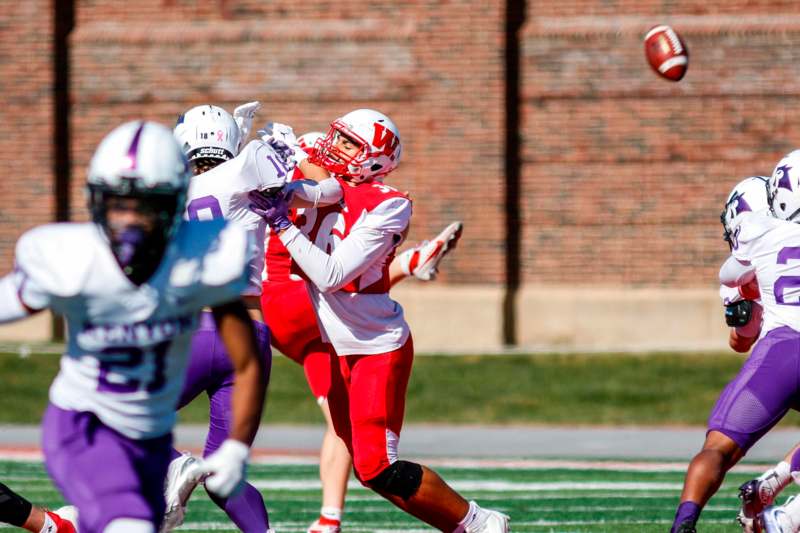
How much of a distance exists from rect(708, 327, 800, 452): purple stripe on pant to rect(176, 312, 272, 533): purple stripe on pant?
1914 millimetres

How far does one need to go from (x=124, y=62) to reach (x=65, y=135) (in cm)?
116

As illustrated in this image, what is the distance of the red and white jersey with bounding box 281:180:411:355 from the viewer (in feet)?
21.5

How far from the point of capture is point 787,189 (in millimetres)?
6469

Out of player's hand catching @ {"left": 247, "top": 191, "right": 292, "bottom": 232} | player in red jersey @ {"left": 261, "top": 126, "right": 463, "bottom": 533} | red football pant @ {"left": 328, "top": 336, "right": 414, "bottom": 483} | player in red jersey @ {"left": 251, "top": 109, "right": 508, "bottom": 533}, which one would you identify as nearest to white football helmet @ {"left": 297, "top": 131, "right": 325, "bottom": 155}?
player in red jersey @ {"left": 261, "top": 126, "right": 463, "bottom": 533}

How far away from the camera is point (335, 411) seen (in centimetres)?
709

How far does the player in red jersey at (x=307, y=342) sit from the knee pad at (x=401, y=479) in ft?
3.04

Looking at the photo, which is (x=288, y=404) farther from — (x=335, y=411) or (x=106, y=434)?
(x=106, y=434)

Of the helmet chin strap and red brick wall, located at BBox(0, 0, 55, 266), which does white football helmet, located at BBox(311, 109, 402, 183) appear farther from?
red brick wall, located at BBox(0, 0, 55, 266)

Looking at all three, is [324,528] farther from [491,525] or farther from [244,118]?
[244,118]

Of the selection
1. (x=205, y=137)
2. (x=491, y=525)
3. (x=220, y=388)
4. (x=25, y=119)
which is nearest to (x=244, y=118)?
(x=205, y=137)

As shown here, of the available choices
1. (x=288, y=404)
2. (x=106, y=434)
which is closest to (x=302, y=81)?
(x=288, y=404)

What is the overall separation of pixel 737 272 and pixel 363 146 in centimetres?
175

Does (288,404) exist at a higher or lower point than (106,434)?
lower

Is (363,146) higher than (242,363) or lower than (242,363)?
higher
